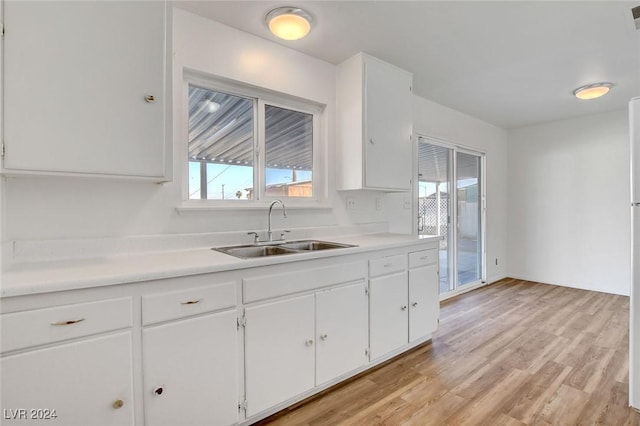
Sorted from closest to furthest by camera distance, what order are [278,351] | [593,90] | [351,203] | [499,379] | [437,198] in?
[278,351] → [499,379] → [351,203] → [593,90] → [437,198]

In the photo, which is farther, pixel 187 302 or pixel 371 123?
pixel 371 123

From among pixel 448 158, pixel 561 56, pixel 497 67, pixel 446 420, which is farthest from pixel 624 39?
pixel 446 420

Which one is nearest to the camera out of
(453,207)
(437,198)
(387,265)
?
(387,265)

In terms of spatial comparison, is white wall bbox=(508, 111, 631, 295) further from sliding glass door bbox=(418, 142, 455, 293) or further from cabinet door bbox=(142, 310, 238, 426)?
cabinet door bbox=(142, 310, 238, 426)

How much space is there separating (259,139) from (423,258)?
5.44 feet

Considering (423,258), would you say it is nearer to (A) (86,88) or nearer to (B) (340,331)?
(B) (340,331)

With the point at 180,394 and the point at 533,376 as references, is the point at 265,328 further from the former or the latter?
the point at 533,376

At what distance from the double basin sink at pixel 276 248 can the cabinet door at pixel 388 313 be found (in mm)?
430

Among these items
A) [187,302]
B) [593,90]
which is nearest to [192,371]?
[187,302]

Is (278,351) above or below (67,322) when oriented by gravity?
below

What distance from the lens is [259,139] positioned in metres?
2.38

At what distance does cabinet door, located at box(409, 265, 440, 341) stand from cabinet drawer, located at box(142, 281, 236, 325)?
5.00 ft

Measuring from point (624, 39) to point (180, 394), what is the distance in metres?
3.73

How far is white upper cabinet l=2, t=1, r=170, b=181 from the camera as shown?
130 cm
